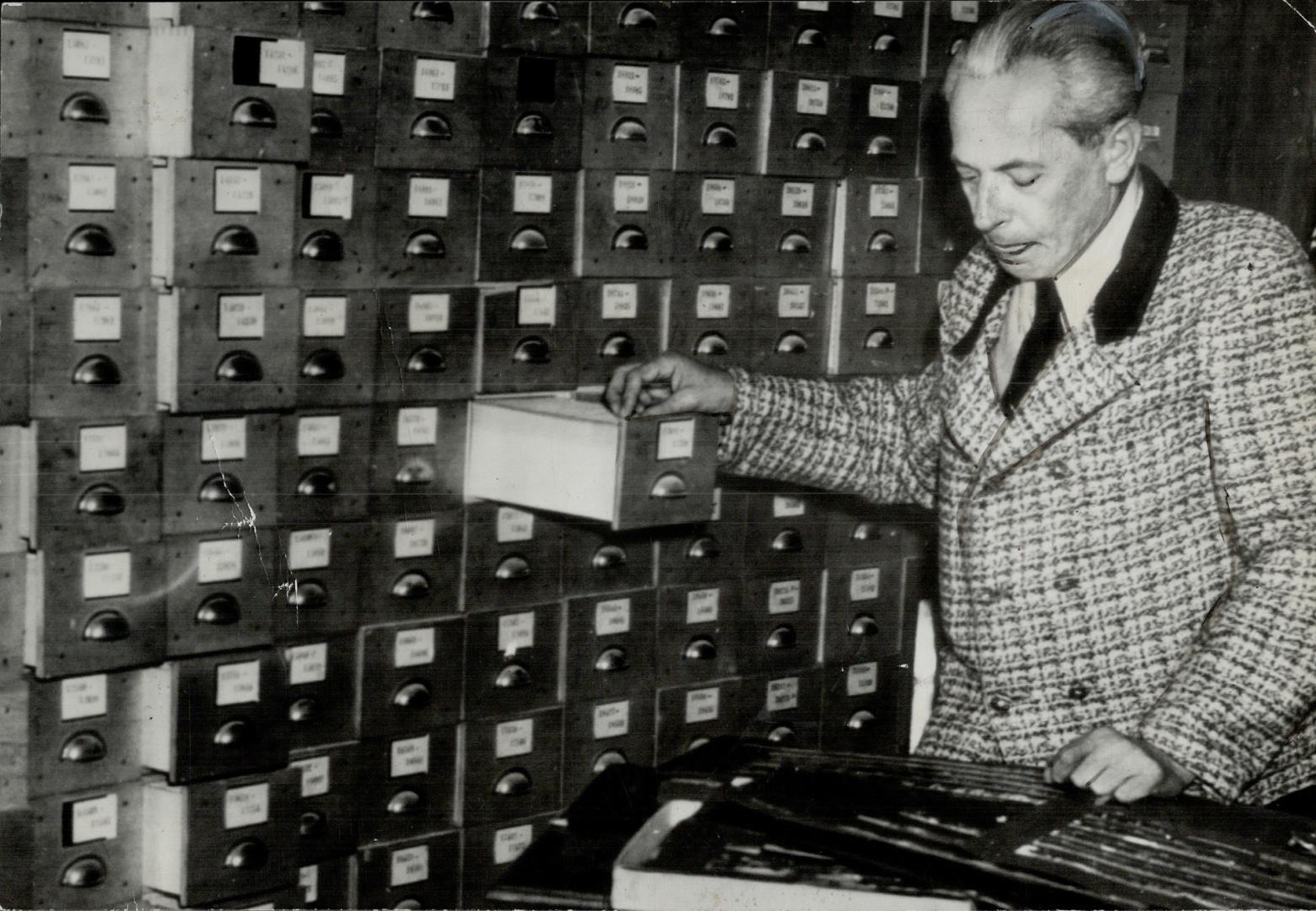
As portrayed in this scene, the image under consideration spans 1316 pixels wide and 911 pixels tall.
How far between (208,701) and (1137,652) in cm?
160

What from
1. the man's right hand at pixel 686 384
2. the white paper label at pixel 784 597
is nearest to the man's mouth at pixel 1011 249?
the man's right hand at pixel 686 384

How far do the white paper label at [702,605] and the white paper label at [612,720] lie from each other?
0.24m

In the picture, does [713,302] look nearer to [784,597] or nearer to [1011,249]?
[784,597]

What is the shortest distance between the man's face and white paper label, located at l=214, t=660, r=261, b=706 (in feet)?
5.10

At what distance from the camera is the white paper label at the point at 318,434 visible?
108 inches

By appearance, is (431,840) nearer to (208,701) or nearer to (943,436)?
(208,701)

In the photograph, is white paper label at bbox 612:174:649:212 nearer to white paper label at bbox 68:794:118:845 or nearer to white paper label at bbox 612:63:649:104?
white paper label at bbox 612:63:649:104

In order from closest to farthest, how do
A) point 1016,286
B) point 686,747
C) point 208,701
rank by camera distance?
1. point 1016,286
2. point 208,701
3. point 686,747

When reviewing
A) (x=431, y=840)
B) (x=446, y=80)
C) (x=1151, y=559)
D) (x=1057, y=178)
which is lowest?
(x=431, y=840)

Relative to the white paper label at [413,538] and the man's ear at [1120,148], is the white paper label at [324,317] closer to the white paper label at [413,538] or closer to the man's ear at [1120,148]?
the white paper label at [413,538]

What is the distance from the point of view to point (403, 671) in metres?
2.97

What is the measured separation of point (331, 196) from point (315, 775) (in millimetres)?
1063

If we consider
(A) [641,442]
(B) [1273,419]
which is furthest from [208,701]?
(B) [1273,419]

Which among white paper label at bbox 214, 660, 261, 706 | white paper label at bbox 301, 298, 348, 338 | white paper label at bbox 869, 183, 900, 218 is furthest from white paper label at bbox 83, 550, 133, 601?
white paper label at bbox 869, 183, 900, 218
